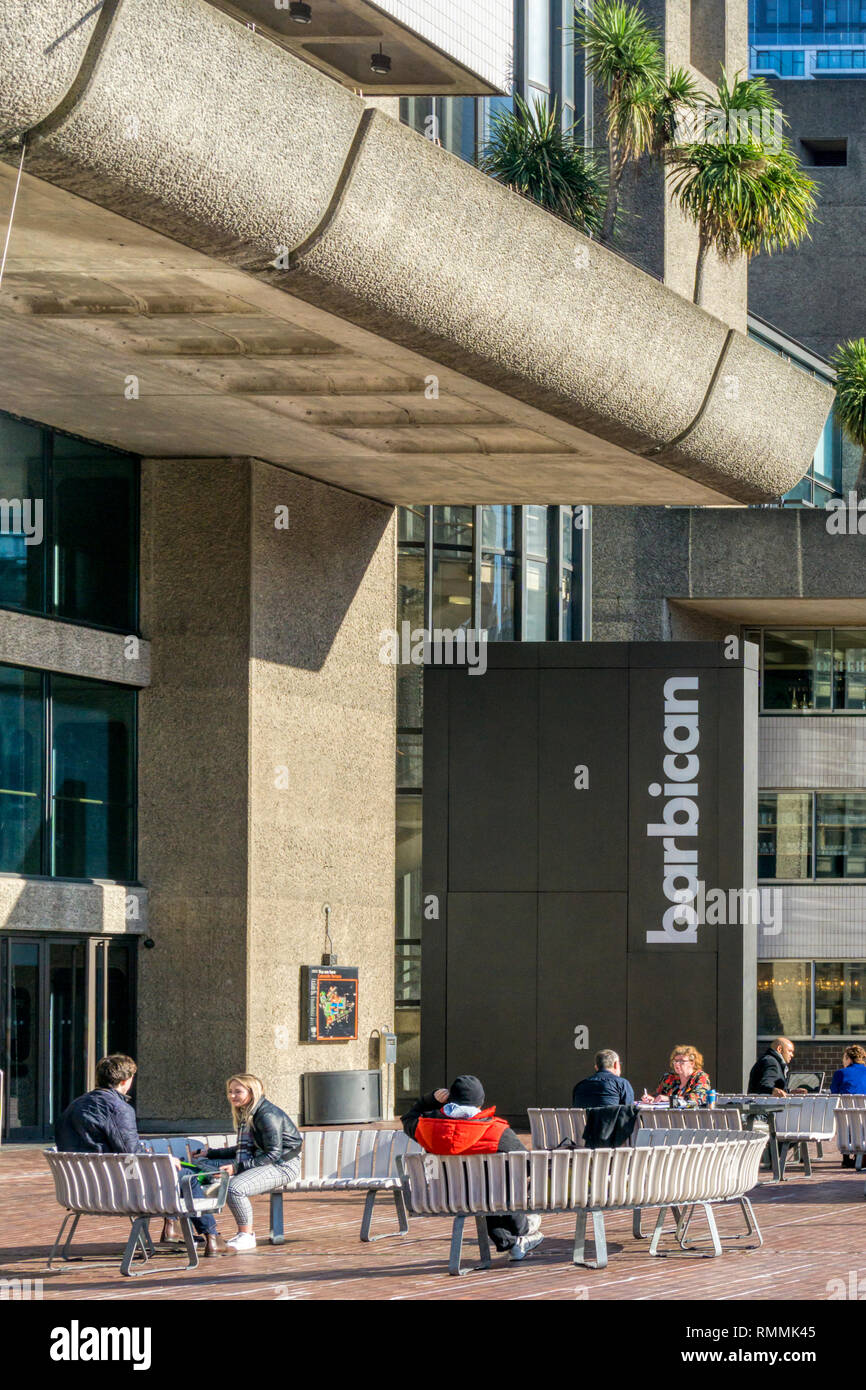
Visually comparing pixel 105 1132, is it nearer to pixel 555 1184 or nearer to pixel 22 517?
pixel 555 1184

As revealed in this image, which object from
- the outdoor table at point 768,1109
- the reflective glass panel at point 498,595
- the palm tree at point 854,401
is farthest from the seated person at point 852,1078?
the palm tree at point 854,401

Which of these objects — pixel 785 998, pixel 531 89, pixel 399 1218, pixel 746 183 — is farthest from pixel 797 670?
pixel 399 1218

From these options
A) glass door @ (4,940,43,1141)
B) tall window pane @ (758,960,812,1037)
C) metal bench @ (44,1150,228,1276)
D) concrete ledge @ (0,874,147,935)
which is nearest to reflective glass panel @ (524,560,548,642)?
tall window pane @ (758,960,812,1037)

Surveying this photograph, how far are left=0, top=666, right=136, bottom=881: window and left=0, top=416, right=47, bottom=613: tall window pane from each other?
2.71ft

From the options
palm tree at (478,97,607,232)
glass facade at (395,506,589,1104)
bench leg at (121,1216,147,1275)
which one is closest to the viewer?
bench leg at (121,1216,147,1275)

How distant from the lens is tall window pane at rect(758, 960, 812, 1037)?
37062mm

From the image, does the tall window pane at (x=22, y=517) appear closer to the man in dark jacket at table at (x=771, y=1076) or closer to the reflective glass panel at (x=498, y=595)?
the man in dark jacket at table at (x=771, y=1076)

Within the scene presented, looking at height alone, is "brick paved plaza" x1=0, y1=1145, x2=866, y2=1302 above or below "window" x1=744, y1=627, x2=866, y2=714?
below

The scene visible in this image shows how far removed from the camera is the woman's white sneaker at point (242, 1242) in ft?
42.1

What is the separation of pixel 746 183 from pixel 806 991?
15063mm

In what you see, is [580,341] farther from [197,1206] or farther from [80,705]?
[197,1206]

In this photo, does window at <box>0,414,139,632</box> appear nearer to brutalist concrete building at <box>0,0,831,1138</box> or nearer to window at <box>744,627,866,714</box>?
brutalist concrete building at <box>0,0,831,1138</box>

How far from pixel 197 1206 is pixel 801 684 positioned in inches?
1047

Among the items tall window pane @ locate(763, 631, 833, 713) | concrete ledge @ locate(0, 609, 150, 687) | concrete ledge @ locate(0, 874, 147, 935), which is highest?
tall window pane @ locate(763, 631, 833, 713)
